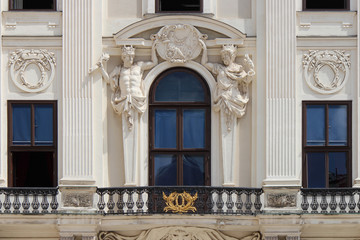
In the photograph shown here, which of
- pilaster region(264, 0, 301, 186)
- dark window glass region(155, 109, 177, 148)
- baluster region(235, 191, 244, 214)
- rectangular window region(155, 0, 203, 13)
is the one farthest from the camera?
rectangular window region(155, 0, 203, 13)

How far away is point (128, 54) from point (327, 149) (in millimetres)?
5616

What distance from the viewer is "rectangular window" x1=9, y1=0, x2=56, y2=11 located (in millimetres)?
29141

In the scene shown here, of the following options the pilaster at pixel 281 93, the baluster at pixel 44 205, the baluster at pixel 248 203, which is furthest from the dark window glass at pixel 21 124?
the pilaster at pixel 281 93

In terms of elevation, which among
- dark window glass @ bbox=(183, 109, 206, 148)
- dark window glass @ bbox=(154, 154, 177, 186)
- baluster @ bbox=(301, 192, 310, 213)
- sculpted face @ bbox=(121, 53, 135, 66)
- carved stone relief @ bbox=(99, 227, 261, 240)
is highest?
sculpted face @ bbox=(121, 53, 135, 66)

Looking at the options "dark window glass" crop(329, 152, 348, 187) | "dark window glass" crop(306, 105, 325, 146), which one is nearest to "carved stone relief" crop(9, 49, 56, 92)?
"dark window glass" crop(306, 105, 325, 146)

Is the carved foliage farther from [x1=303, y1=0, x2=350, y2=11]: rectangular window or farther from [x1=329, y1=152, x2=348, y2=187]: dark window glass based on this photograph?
[x1=329, y1=152, x2=348, y2=187]: dark window glass

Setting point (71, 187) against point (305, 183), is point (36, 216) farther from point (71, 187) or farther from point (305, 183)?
point (305, 183)

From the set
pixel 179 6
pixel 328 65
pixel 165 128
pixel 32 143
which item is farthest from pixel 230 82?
pixel 32 143

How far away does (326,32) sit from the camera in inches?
1133

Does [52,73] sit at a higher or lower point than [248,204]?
higher

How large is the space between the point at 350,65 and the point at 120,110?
598 cm

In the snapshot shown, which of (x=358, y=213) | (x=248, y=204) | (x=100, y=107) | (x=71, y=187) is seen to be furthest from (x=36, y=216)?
(x=358, y=213)

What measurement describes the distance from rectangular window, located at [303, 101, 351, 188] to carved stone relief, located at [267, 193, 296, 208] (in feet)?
2.74

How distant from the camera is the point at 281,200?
27984 mm
